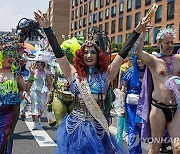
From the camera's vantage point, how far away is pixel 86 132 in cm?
339

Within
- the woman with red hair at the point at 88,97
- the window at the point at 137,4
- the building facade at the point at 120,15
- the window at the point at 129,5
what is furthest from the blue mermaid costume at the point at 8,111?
the window at the point at 129,5

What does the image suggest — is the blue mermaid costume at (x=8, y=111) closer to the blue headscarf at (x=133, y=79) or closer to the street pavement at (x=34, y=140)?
the street pavement at (x=34, y=140)

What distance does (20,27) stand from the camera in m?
5.45

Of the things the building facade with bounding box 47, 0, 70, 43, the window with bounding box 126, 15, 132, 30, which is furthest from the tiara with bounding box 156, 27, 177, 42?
the building facade with bounding box 47, 0, 70, 43

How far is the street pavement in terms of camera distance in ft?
19.5

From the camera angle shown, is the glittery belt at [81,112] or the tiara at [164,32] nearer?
the glittery belt at [81,112]

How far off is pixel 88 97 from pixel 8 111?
140cm

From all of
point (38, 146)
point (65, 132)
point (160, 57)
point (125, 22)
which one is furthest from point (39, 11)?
point (125, 22)

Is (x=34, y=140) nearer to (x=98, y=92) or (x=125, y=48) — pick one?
(x=98, y=92)

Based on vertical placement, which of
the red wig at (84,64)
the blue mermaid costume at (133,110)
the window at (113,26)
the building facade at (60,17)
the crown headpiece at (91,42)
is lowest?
the blue mermaid costume at (133,110)

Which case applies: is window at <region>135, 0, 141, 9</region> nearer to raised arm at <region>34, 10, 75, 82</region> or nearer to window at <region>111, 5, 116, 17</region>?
window at <region>111, 5, 116, 17</region>

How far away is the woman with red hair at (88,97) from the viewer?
11.2ft

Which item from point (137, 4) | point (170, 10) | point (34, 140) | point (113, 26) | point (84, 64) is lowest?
point (34, 140)

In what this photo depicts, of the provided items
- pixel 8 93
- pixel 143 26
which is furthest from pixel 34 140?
pixel 143 26
